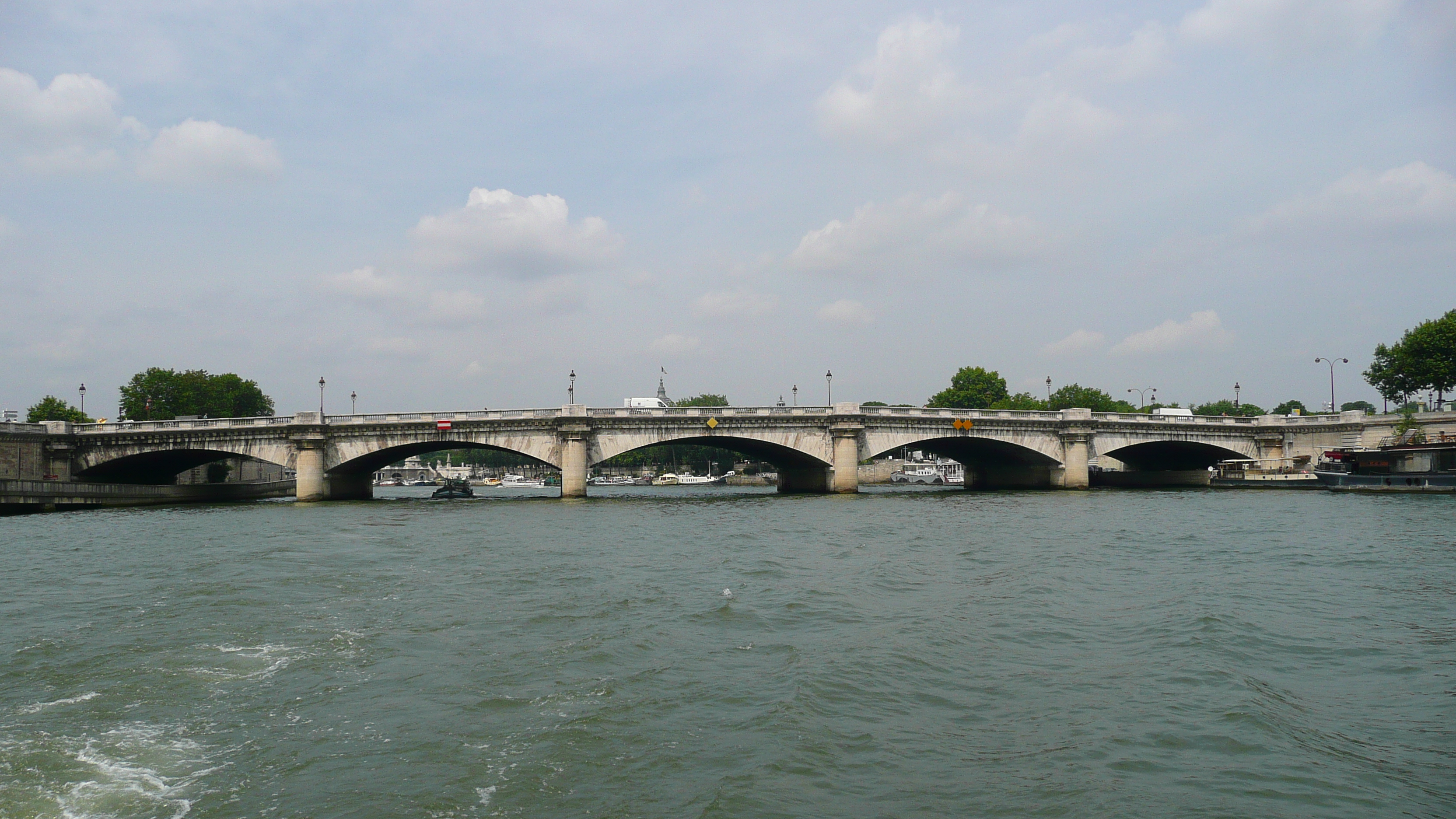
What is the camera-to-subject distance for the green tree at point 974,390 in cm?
11531

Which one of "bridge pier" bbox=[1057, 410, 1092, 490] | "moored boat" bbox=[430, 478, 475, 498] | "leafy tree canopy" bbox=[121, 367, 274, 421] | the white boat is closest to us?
"bridge pier" bbox=[1057, 410, 1092, 490]

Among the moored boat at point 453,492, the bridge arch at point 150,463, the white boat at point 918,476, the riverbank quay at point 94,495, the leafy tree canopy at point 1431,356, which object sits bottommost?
the white boat at point 918,476

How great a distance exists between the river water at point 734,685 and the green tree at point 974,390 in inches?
3530

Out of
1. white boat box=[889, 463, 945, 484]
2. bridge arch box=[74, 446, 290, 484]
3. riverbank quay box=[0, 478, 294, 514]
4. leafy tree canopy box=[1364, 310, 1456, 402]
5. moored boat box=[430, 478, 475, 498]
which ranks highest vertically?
leafy tree canopy box=[1364, 310, 1456, 402]

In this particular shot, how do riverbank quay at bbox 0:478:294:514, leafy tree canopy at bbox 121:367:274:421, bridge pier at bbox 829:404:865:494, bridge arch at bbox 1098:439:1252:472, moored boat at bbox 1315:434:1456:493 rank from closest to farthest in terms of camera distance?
riverbank quay at bbox 0:478:294:514, moored boat at bbox 1315:434:1456:493, bridge pier at bbox 829:404:865:494, bridge arch at bbox 1098:439:1252:472, leafy tree canopy at bbox 121:367:274:421

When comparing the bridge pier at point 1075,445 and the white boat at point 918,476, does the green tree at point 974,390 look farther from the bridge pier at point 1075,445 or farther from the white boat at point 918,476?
the bridge pier at point 1075,445

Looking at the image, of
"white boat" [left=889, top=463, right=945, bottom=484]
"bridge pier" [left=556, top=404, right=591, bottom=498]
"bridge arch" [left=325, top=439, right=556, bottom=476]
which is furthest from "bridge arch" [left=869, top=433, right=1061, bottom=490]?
"white boat" [left=889, top=463, right=945, bottom=484]

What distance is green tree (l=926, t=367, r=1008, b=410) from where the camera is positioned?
11531 centimetres

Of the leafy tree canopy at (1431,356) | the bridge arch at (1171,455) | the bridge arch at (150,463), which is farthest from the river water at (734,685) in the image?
the leafy tree canopy at (1431,356)

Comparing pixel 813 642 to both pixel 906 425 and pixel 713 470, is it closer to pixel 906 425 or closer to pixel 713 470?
pixel 906 425

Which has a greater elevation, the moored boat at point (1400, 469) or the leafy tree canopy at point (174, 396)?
the leafy tree canopy at point (174, 396)

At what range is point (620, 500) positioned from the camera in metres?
65.0

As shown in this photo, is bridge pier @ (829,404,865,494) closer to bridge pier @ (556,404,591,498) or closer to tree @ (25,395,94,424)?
bridge pier @ (556,404,591,498)

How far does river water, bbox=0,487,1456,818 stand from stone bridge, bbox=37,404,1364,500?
33.8 metres
